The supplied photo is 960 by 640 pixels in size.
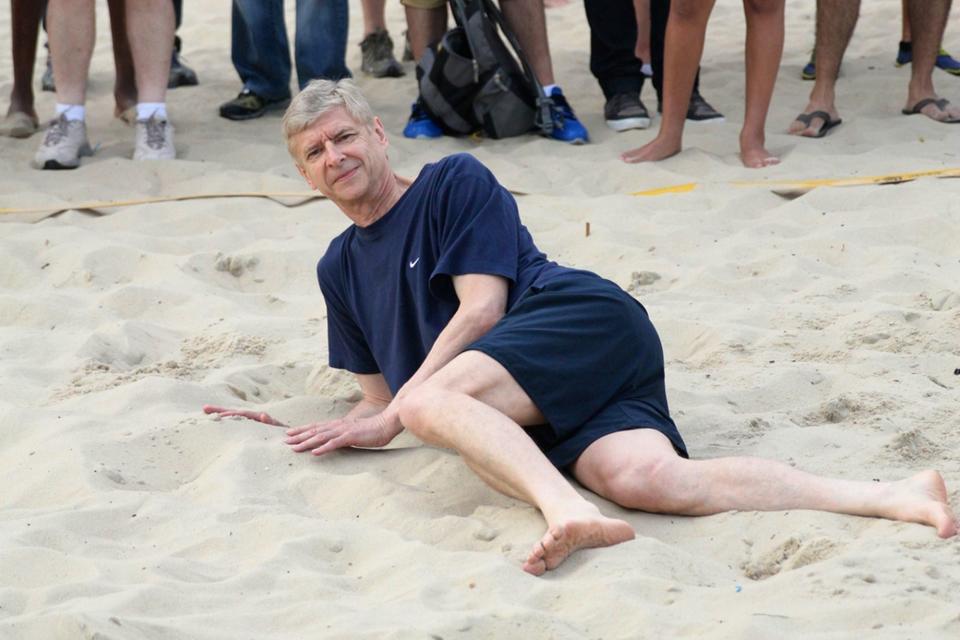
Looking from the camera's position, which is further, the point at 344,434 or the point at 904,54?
the point at 904,54

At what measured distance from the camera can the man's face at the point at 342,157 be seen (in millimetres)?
3131

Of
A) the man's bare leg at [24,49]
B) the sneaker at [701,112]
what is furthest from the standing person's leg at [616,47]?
the man's bare leg at [24,49]

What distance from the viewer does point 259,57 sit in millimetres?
6445

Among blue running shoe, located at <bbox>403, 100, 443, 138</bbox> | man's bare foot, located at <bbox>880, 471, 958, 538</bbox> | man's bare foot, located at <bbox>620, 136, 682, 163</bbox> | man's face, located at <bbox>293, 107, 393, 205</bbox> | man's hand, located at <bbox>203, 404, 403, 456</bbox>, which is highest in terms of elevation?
man's face, located at <bbox>293, 107, 393, 205</bbox>

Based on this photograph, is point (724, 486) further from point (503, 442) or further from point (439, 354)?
point (439, 354)

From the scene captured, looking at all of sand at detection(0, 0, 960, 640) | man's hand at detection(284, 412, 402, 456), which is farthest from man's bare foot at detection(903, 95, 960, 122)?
man's hand at detection(284, 412, 402, 456)

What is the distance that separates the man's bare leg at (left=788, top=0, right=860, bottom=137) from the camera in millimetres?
5746

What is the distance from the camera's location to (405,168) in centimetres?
556

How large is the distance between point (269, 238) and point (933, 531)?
Result: 2976 mm

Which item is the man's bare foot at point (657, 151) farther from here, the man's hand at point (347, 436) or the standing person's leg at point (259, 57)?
the man's hand at point (347, 436)

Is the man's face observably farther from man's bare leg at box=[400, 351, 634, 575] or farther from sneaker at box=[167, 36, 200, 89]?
Result: sneaker at box=[167, 36, 200, 89]

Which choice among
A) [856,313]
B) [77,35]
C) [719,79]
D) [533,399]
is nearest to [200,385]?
[533,399]

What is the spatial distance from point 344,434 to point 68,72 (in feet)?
10.4

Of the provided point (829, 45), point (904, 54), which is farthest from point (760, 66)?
point (904, 54)
